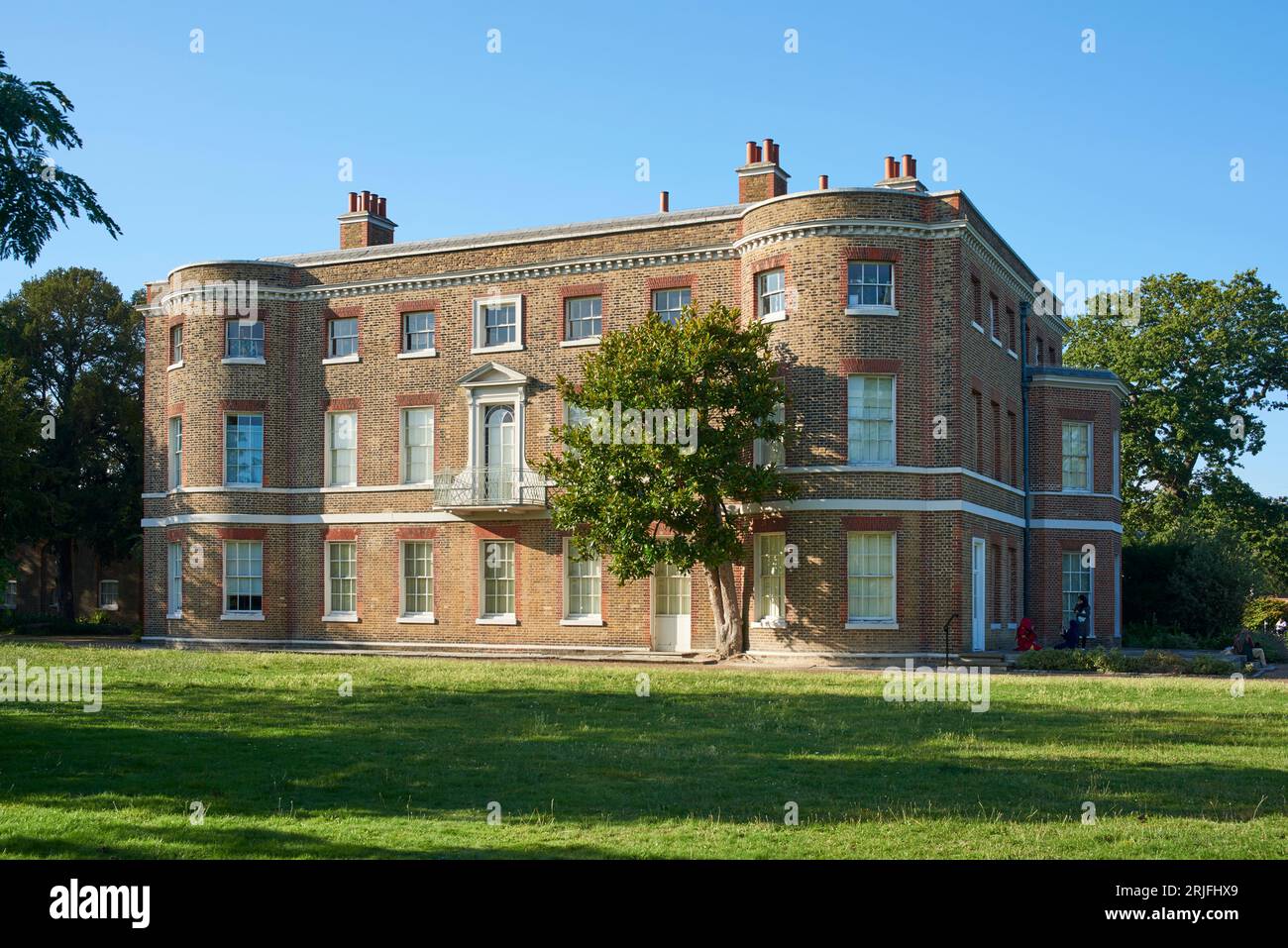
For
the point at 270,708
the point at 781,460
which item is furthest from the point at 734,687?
the point at 781,460

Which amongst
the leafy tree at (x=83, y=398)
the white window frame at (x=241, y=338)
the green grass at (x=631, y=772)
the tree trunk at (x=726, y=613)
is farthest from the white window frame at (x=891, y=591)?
the leafy tree at (x=83, y=398)

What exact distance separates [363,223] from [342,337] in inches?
182

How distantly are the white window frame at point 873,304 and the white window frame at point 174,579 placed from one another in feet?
68.4

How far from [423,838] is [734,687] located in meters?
12.6

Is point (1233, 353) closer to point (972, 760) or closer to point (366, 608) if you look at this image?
point (366, 608)

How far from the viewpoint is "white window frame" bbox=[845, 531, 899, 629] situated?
100 feet

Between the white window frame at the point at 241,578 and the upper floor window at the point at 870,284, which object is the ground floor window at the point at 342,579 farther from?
the upper floor window at the point at 870,284

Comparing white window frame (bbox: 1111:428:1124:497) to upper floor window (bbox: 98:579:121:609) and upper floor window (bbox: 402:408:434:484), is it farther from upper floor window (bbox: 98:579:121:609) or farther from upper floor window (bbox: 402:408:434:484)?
upper floor window (bbox: 98:579:121:609)

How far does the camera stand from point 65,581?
5525 cm

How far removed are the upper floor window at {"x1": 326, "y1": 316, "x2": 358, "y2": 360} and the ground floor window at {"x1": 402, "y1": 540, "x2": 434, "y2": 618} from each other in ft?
19.2

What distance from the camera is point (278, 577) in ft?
126

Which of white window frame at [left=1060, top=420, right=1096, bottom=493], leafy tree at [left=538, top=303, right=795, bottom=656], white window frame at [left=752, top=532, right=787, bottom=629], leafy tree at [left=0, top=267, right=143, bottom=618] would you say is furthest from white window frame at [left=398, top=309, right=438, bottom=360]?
leafy tree at [left=0, top=267, right=143, bottom=618]

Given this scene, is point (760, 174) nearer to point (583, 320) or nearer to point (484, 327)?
point (583, 320)

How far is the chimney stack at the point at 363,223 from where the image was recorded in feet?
135
